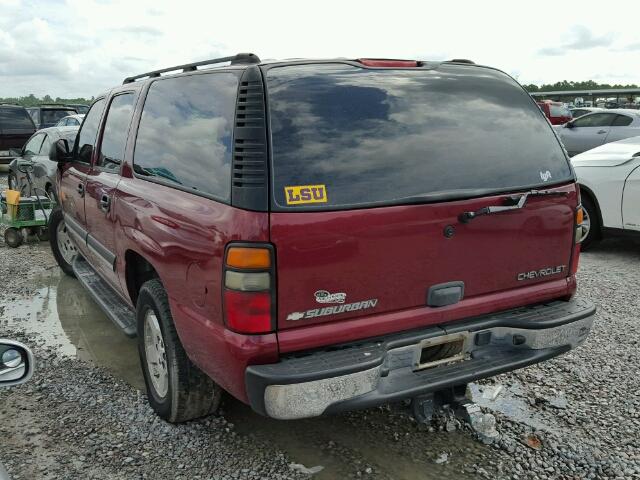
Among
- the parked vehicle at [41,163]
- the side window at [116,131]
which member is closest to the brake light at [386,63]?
the side window at [116,131]

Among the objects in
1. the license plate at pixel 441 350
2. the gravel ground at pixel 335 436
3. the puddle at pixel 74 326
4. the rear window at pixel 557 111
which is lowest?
the puddle at pixel 74 326

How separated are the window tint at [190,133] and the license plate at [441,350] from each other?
45.0 inches

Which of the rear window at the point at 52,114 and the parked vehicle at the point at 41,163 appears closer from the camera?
the parked vehicle at the point at 41,163

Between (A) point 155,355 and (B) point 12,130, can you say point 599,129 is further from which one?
(B) point 12,130

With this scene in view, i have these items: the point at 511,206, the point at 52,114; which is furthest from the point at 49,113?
the point at 511,206

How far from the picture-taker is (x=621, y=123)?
13.3 m

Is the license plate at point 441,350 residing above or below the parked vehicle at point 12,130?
below

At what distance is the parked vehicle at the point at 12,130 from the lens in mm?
15828

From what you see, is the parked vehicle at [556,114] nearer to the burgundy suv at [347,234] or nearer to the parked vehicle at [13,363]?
the burgundy suv at [347,234]

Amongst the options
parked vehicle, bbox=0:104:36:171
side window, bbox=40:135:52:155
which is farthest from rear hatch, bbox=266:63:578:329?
parked vehicle, bbox=0:104:36:171

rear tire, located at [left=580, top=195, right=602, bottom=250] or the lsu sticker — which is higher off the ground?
the lsu sticker

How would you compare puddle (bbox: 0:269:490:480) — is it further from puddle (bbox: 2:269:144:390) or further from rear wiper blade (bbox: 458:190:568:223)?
rear wiper blade (bbox: 458:190:568:223)

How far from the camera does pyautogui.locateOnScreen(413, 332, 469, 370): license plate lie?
104 inches

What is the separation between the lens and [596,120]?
45.4ft
